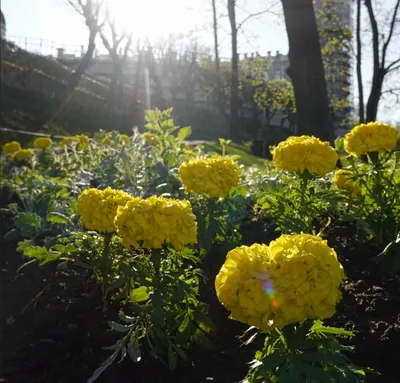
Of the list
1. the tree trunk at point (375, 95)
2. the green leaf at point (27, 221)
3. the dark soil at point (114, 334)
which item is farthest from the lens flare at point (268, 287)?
the tree trunk at point (375, 95)

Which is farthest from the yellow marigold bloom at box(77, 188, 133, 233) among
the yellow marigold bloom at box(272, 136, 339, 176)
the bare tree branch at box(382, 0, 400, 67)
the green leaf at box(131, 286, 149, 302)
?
the bare tree branch at box(382, 0, 400, 67)

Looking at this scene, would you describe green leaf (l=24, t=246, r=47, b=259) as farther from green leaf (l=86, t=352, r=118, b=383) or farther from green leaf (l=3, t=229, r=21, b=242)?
green leaf (l=3, t=229, r=21, b=242)

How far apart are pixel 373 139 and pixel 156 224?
1568mm

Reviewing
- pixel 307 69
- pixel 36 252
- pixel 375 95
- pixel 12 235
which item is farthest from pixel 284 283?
pixel 375 95

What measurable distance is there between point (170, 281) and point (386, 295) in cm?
119

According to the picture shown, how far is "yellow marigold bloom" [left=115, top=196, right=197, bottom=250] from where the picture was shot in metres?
1.89

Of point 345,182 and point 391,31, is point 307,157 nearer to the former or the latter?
point 345,182

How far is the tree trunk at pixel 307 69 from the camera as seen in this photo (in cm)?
583

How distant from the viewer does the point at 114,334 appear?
98.0 inches

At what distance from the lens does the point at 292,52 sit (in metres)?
5.95

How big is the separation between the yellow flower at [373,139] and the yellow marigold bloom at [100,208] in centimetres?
135

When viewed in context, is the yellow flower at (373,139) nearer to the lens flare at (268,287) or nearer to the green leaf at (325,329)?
the green leaf at (325,329)

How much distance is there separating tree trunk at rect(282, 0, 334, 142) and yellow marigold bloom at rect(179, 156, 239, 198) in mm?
3331

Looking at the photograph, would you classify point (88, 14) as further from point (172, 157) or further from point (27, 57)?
point (172, 157)
